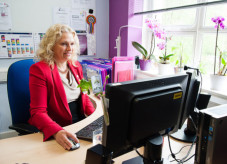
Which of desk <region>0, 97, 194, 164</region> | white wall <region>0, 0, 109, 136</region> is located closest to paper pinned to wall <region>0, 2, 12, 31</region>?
white wall <region>0, 0, 109, 136</region>

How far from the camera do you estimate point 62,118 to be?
4.84 feet

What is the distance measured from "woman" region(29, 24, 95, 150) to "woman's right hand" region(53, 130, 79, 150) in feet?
0.43

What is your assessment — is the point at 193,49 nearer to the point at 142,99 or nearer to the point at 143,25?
the point at 143,25

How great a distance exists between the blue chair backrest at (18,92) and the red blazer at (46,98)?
108 millimetres

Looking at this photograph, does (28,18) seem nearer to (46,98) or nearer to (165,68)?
(46,98)

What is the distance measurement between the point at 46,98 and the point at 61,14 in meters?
1.36

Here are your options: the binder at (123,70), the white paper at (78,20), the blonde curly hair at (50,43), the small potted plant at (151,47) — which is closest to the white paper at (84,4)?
the white paper at (78,20)

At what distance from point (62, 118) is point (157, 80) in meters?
1.00

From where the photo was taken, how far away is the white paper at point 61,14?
2.27 m

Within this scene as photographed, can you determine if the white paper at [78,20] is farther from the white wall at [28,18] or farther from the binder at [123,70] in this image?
the binder at [123,70]

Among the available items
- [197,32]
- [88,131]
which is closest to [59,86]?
[88,131]

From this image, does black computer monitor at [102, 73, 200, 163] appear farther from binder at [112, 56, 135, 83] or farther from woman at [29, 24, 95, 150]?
binder at [112, 56, 135, 83]

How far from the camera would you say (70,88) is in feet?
5.12

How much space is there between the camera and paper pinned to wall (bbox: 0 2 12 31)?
2039mm
